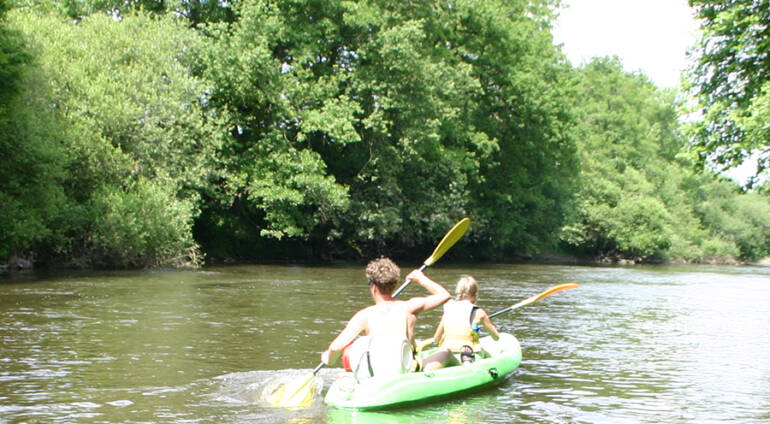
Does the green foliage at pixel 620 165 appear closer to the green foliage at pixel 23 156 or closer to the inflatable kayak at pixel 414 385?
the green foliage at pixel 23 156

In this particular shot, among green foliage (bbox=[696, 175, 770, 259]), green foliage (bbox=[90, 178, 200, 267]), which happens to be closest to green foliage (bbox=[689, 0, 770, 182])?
green foliage (bbox=[90, 178, 200, 267])

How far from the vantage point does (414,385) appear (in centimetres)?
761

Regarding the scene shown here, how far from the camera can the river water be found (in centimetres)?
740

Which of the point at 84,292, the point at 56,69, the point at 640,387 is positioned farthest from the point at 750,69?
the point at 56,69

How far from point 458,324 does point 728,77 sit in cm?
1367

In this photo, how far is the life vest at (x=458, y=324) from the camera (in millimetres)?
8828

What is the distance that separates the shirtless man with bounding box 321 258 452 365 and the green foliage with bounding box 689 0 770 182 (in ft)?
39.6

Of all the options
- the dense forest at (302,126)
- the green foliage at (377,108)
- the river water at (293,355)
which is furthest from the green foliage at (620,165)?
the river water at (293,355)

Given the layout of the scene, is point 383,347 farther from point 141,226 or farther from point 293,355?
point 141,226

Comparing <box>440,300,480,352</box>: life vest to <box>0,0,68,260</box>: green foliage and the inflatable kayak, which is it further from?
<box>0,0,68,260</box>: green foliage

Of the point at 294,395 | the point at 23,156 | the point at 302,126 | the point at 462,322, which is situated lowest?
the point at 294,395

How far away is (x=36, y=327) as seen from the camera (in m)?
11.6

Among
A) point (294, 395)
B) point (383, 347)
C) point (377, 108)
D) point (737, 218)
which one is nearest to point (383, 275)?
point (383, 347)

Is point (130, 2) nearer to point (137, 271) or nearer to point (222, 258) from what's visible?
point (222, 258)
